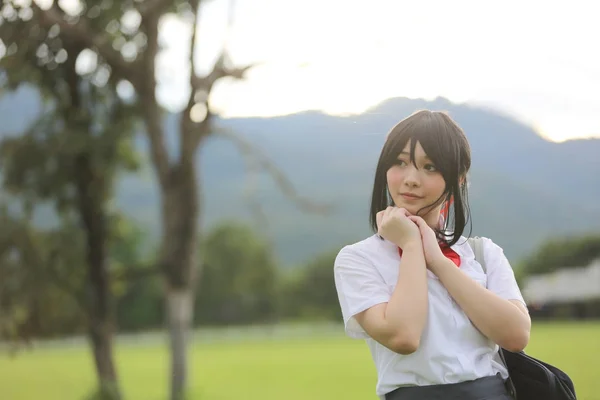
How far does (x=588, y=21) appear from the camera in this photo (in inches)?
162

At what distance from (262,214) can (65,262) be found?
1.97 m

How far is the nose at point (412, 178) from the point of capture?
123cm

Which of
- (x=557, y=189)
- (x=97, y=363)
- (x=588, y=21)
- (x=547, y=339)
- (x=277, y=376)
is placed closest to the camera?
(x=588, y=21)

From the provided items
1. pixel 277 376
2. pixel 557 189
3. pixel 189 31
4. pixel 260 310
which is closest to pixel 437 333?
pixel 557 189

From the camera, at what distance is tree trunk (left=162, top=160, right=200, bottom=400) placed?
21.3ft

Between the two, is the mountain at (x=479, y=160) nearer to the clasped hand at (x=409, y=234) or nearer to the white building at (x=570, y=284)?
the clasped hand at (x=409, y=234)

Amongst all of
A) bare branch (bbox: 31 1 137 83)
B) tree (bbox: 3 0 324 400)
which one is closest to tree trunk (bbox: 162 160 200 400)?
tree (bbox: 3 0 324 400)

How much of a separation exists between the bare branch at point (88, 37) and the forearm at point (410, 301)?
5361 millimetres

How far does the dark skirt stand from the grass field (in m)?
5.91

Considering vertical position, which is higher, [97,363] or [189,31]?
[189,31]

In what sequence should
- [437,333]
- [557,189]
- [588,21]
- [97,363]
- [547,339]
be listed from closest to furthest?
1. [437,333]
2. [588,21]
3. [557,189]
4. [97,363]
5. [547,339]

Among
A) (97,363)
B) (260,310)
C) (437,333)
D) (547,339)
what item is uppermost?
(437,333)

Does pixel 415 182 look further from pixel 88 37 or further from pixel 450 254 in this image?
pixel 88 37

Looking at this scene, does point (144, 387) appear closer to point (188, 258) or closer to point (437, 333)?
point (188, 258)
